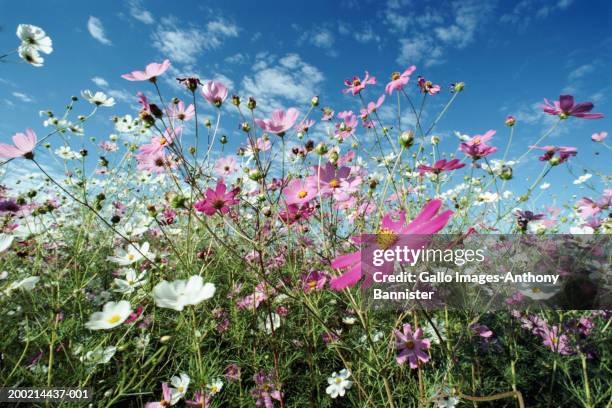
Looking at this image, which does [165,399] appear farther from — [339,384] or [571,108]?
[571,108]

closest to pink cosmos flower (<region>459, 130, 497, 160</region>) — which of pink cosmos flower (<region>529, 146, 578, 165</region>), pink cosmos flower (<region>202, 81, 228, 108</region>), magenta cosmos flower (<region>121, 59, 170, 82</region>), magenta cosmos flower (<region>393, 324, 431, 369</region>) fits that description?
pink cosmos flower (<region>529, 146, 578, 165</region>)

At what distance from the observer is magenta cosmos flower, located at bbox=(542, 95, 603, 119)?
31.6 inches

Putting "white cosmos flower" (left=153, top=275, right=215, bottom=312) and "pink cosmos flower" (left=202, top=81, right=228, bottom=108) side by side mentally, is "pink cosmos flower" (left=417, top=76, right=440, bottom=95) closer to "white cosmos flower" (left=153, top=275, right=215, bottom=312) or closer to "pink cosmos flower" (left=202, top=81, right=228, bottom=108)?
"pink cosmos flower" (left=202, top=81, right=228, bottom=108)

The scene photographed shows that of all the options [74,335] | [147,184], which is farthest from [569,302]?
[147,184]

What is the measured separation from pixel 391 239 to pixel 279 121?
452mm

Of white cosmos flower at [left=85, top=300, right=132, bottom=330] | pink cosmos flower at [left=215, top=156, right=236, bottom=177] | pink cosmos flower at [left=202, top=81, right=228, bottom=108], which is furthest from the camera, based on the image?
pink cosmos flower at [left=215, top=156, right=236, bottom=177]

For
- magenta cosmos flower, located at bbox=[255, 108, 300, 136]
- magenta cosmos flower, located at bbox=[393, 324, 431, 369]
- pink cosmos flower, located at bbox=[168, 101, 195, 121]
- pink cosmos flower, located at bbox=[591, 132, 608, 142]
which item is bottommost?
magenta cosmos flower, located at bbox=[393, 324, 431, 369]

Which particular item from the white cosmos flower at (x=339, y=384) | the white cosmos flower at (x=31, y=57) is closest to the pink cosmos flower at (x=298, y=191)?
the white cosmos flower at (x=339, y=384)

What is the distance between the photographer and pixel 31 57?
0.96 metres

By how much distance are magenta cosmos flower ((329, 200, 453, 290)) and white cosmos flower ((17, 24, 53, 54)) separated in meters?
1.12

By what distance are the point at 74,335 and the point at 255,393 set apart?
0.70 meters

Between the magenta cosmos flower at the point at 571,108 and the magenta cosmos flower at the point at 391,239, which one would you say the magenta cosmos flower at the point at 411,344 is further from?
the magenta cosmos flower at the point at 571,108

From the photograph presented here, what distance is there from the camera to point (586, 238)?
1.18 meters

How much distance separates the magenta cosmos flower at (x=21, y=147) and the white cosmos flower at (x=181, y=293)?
690mm
